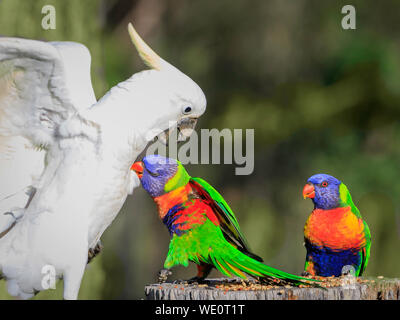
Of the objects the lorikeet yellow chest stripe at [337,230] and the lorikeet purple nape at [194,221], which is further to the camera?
the lorikeet yellow chest stripe at [337,230]

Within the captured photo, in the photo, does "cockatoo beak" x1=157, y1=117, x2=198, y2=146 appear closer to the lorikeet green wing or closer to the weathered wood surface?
the lorikeet green wing

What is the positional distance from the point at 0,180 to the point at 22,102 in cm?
28

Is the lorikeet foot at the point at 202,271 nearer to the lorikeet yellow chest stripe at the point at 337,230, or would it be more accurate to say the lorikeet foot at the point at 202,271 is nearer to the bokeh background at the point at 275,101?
the lorikeet yellow chest stripe at the point at 337,230

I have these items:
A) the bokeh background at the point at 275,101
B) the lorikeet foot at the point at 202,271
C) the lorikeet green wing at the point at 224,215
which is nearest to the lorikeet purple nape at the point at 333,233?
the lorikeet green wing at the point at 224,215

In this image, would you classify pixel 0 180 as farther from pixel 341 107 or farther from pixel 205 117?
pixel 341 107

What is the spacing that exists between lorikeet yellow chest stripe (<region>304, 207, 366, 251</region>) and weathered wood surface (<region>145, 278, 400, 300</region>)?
0.16m

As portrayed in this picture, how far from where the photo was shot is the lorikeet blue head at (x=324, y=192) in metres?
1.71

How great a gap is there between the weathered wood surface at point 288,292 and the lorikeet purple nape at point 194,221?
0.06 metres

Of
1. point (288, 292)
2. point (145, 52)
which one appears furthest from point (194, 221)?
point (145, 52)

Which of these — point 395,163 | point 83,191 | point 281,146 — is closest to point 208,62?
point 281,146

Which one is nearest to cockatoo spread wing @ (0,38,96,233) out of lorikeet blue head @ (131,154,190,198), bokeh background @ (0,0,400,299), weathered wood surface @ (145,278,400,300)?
lorikeet blue head @ (131,154,190,198)

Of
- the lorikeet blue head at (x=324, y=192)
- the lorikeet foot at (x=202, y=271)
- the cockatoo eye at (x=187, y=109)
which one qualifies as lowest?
the lorikeet foot at (x=202, y=271)

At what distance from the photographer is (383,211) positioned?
3.07 meters

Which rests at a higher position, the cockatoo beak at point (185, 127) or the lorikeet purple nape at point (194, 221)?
the cockatoo beak at point (185, 127)
